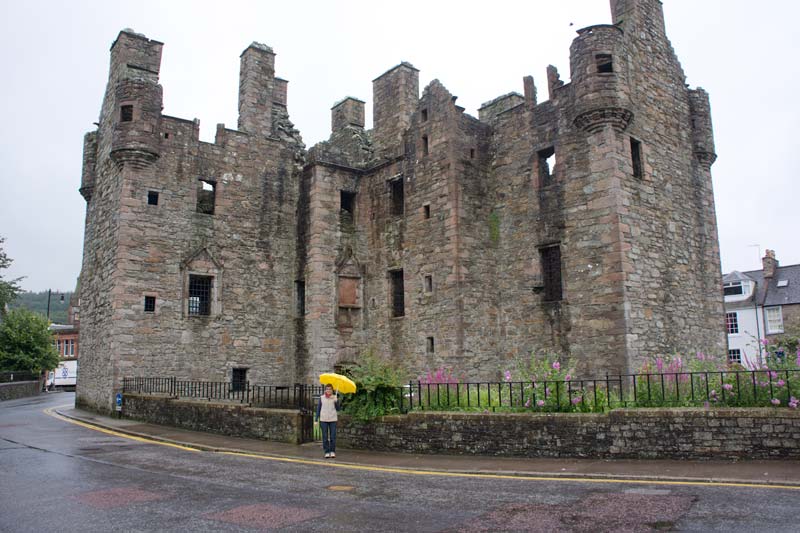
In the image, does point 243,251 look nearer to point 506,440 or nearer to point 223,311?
point 223,311

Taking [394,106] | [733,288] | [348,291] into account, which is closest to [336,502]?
[348,291]

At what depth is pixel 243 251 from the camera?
74.9 ft

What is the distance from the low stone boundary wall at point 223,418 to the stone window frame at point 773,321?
121ft

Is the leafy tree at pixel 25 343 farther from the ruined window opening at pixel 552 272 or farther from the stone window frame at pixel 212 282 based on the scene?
the ruined window opening at pixel 552 272

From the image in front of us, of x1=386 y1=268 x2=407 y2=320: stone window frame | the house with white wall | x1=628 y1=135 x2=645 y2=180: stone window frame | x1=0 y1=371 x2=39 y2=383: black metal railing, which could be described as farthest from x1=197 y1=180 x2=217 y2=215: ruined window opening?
the house with white wall

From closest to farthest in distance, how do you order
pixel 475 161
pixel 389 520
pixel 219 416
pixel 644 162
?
pixel 389 520 < pixel 219 416 < pixel 644 162 < pixel 475 161

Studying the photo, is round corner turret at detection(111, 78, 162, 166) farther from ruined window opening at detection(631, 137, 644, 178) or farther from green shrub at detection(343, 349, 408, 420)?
ruined window opening at detection(631, 137, 644, 178)

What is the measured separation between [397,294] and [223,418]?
9.18 meters

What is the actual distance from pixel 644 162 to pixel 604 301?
4534 mm

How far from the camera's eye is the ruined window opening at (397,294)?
72.9 feet

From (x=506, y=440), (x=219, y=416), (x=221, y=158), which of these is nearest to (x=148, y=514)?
(x=506, y=440)

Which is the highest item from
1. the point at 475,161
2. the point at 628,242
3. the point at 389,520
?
the point at 475,161

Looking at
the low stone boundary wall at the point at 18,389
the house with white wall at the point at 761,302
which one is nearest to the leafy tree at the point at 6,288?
the low stone boundary wall at the point at 18,389

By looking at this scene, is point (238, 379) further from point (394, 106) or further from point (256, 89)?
point (394, 106)
